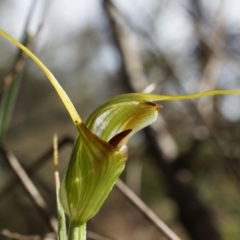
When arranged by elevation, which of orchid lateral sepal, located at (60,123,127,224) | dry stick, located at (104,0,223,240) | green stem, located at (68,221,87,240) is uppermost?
orchid lateral sepal, located at (60,123,127,224)

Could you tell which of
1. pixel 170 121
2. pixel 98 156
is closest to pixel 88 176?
pixel 98 156

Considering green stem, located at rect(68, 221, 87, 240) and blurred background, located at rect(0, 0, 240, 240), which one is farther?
blurred background, located at rect(0, 0, 240, 240)

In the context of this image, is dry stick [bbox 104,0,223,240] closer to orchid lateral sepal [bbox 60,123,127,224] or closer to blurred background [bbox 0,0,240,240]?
blurred background [bbox 0,0,240,240]

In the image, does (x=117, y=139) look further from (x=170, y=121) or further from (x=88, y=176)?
(x=170, y=121)

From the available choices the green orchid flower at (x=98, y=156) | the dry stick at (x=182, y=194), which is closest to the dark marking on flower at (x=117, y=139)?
the green orchid flower at (x=98, y=156)

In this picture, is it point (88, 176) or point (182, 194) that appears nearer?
point (88, 176)

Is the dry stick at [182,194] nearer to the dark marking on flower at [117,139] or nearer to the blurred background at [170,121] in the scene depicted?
the blurred background at [170,121]

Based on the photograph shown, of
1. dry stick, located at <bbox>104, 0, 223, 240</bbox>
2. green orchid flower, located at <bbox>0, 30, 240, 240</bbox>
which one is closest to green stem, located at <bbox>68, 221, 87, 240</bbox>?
green orchid flower, located at <bbox>0, 30, 240, 240</bbox>

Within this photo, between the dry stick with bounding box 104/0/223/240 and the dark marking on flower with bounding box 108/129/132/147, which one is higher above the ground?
the dark marking on flower with bounding box 108/129/132/147

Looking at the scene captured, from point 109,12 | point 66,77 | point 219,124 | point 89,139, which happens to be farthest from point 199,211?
point 66,77
